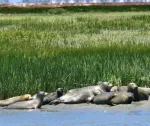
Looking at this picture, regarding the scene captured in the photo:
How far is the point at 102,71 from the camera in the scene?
19.7m

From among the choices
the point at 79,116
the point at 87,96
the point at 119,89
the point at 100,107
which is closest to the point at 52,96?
the point at 87,96

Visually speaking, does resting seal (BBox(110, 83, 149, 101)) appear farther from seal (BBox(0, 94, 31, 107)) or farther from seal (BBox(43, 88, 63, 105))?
seal (BBox(0, 94, 31, 107))

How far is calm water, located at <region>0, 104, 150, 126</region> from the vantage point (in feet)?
48.7

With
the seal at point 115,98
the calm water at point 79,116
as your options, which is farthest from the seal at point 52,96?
the seal at point 115,98

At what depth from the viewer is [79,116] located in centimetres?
1588

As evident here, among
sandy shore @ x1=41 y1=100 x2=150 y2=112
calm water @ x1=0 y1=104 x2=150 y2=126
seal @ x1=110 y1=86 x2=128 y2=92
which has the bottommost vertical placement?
sandy shore @ x1=41 y1=100 x2=150 y2=112

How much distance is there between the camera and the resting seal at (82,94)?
18.1 metres

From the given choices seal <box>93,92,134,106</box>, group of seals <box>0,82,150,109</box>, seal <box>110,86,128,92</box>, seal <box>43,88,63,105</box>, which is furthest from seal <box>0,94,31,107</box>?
seal <box>110,86,128,92</box>

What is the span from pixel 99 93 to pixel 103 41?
11.9 metres

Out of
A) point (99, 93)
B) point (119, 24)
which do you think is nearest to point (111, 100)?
point (99, 93)

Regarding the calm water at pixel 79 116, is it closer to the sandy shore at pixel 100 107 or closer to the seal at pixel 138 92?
the sandy shore at pixel 100 107

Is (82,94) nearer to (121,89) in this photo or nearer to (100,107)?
(100,107)

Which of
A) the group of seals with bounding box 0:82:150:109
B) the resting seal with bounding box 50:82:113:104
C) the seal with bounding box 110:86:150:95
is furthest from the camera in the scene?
the seal with bounding box 110:86:150:95

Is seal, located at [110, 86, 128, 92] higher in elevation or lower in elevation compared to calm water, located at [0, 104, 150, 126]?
lower
